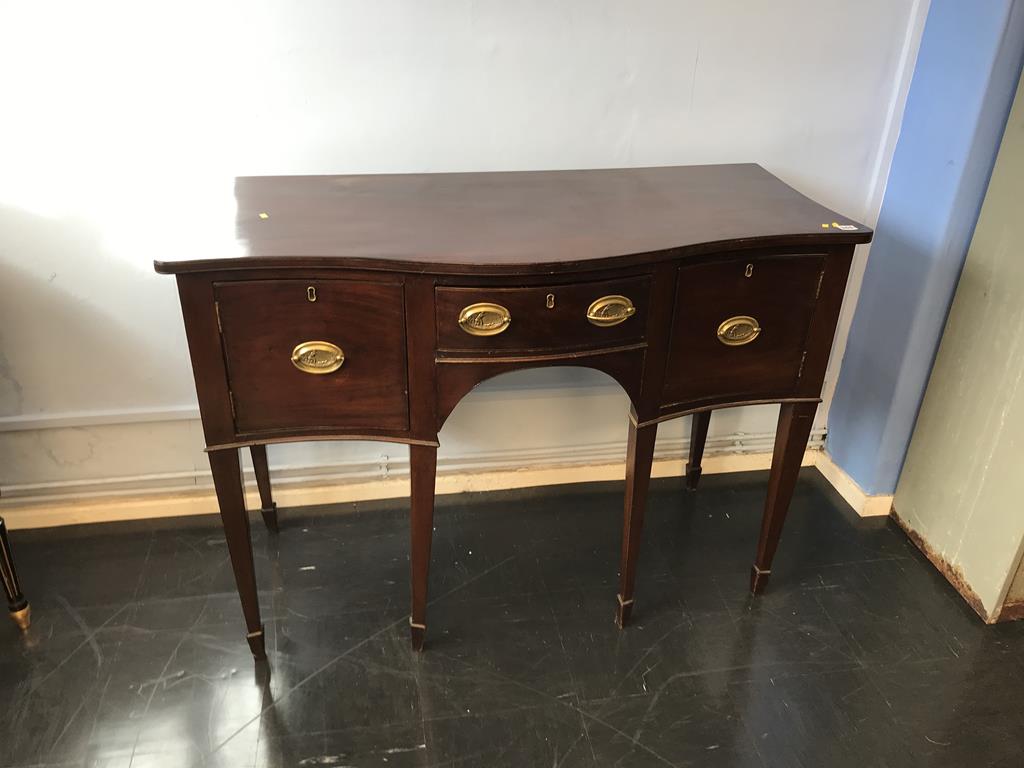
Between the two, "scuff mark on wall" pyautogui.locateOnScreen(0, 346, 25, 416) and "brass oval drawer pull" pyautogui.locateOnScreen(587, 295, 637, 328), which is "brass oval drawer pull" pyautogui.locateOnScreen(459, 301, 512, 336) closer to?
"brass oval drawer pull" pyautogui.locateOnScreen(587, 295, 637, 328)

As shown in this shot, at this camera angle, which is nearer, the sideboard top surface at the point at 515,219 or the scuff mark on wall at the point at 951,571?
the sideboard top surface at the point at 515,219

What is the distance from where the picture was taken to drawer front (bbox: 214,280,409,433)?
131cm

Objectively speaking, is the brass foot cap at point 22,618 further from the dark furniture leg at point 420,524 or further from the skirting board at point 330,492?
the dark furniture leg at point 420,524

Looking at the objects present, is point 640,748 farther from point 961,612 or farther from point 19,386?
point 19,386

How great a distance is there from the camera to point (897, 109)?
74.7 inches

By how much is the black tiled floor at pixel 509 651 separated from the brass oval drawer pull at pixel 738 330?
68cm

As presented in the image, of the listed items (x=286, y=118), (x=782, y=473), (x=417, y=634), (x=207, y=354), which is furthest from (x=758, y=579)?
(x=286, y=118)

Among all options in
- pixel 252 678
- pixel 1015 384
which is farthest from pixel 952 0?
pixel 252 678

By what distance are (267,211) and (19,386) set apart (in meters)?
0.86

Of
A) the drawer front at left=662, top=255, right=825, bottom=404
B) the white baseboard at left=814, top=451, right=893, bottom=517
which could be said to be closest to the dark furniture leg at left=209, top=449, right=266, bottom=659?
the drawer front at left=662, top=255, right=825, bottom=404

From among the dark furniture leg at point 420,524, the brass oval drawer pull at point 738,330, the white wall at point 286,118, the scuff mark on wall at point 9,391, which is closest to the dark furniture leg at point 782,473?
the brass oval drawer pull at point 738,330

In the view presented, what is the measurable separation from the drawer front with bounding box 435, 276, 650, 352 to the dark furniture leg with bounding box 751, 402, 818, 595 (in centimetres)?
46

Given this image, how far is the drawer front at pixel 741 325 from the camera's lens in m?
1.44

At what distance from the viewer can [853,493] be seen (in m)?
2.17
